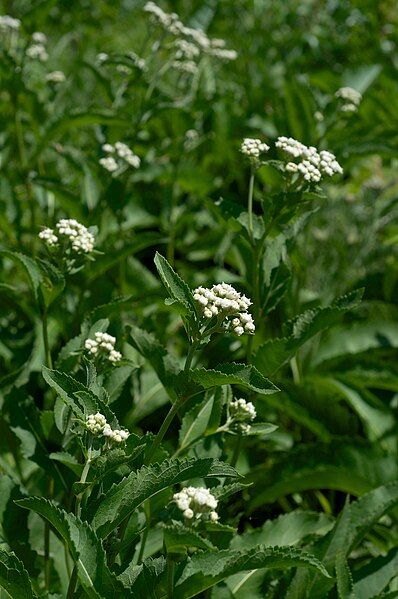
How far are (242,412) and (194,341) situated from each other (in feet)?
1.13

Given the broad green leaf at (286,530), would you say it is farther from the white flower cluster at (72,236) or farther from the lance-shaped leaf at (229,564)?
the white flower cluster at (72,236)

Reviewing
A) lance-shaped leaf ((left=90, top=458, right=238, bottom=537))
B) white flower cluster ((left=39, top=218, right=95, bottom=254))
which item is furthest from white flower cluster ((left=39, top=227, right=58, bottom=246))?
lance-shaped leaf ((left=90, top=458, right=238, bottom=537))

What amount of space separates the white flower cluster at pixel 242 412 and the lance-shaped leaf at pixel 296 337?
0.88ft

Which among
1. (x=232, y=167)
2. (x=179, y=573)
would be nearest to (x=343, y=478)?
(x=179, y=573)

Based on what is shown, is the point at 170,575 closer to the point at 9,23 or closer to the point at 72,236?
the point at 72,236

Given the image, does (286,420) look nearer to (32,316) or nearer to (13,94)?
(32,316)

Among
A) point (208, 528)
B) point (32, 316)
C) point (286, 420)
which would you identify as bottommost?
point (286, 420)

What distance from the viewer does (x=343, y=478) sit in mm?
2795

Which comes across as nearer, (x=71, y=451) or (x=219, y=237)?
(x=71, y=451)

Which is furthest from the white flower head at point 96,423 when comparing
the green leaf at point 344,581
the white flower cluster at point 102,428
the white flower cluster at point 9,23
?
the white flower cluster at point 9,23

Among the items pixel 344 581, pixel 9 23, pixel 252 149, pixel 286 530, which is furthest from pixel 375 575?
pixel 9 23

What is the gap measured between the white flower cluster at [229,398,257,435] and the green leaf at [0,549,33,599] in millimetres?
610

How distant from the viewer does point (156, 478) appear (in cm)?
162

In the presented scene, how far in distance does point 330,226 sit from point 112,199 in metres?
1.80
